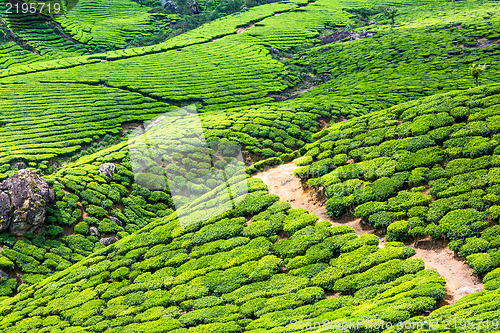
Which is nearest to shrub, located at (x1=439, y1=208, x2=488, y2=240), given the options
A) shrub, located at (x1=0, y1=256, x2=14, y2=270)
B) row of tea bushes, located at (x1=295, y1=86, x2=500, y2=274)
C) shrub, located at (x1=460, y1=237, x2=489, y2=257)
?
row of tea bushes, located at (x1=295, y1=86, x2=500, y2=274)

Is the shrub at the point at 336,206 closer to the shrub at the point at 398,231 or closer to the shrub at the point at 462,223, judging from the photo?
the shrub at the point at 398,231

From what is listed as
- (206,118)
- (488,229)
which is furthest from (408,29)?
(488,229)

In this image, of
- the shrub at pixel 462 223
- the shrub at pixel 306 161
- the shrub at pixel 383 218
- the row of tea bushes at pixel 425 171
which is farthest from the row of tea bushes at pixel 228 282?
the shrub at pixel 306 161

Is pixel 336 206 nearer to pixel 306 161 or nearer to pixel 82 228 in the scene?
pixel 306 161

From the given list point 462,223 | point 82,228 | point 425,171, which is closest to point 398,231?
point 462,223

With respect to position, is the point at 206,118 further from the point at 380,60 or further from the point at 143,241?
Answer: the point at 380,60

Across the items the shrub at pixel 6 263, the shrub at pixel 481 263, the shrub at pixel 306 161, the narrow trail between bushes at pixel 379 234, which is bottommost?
the shrub at pixel 6 263
